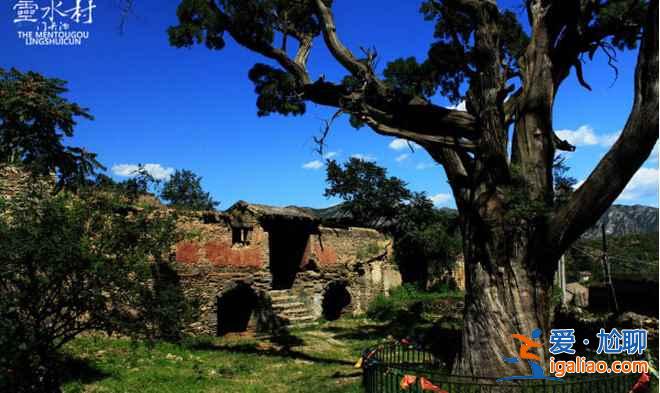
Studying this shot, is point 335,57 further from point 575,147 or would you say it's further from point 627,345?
point 627,345

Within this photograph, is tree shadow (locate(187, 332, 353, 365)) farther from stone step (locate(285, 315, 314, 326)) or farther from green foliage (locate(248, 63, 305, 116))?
green foliage (locate(248, 63, 305, 116))

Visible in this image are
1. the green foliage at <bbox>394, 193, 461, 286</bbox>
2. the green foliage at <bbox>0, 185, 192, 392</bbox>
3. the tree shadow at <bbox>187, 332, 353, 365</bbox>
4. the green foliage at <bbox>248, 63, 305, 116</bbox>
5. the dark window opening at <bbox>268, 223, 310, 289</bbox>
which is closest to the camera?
the green foliage at <bbox>0, 185, 192, 392</bbox>

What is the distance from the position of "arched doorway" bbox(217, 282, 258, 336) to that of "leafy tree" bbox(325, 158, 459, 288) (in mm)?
10806

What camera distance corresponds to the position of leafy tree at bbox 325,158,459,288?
88.0ft

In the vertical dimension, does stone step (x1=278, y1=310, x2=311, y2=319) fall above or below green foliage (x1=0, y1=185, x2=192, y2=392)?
below

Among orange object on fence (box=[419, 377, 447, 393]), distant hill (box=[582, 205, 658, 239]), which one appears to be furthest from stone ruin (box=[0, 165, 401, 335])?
distant hill (box=[582, 205, 658, 239])

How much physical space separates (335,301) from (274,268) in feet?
11.3

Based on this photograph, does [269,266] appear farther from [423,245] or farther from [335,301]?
[423,245]

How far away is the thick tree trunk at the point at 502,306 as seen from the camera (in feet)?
28.2

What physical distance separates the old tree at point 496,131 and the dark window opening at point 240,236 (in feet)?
27.1

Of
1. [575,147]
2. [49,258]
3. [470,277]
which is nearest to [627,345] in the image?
[470,277]

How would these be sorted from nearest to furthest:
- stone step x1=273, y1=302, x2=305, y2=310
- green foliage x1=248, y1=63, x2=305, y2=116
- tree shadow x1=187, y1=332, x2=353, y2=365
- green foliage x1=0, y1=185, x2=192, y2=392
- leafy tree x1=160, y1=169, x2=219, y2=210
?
green foliage x1=0, y1=185, x2=192, y2=392
green foliage x1=248, y1=63, x2=305, y2=116
tree shadow x1=187, y1=332, x2=353, y2=365
stone step x1=273, y1=302, x2=305, y2=310
leafy tree x1=160, y1=169, x2=219, y2=210

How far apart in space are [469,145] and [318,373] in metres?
6.36

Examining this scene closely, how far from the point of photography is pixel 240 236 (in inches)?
709
